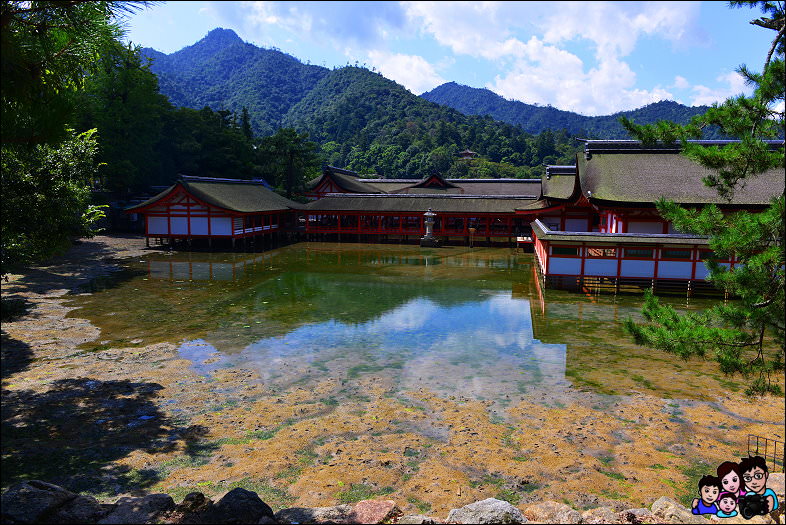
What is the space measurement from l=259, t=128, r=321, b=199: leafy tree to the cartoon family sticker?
53.8 meters

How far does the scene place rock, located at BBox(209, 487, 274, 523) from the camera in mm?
5133

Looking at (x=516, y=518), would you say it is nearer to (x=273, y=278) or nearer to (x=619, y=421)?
(x=619, y=421)

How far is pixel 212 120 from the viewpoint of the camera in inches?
2387

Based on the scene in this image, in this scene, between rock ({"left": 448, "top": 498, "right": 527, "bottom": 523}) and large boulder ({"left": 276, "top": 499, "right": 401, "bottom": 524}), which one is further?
large boulder ({"left": 276, "top": 499, "right": 401, "bottom": 524})

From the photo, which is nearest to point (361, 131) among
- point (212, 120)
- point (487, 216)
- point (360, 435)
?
point (212, 120)

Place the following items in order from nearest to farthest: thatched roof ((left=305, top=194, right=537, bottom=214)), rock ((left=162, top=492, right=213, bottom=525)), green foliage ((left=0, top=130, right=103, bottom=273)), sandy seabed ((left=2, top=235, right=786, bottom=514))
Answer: rock ((left=162, top=492, right=213, bottom=525))
sandy seabed ((left=2, top=235, right=786, bottom=514))
green foliage ((left=0, top=130, right=103, bottom=273))
thatched roof ((left=305, top=194, right=537, bottom=214))

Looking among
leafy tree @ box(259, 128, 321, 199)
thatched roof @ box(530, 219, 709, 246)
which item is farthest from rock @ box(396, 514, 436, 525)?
leafy tree @ box(259, 128, 321, 199)

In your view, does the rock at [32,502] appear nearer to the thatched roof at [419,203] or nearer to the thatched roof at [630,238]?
the thatched roof at [630,238]

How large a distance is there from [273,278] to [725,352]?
21711 mm

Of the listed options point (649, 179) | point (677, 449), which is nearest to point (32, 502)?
point (677, 449)

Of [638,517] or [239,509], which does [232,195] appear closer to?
[239,509]

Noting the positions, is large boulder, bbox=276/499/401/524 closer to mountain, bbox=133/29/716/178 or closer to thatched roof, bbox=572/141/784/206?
thatched roof, bbox=572/141/784/206

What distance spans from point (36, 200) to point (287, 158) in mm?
49010

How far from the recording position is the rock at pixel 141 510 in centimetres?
512
